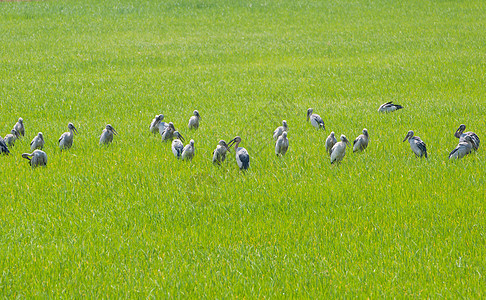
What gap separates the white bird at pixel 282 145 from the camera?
906 centimetres

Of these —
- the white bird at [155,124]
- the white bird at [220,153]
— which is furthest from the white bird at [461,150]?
the white bird at [155,124]

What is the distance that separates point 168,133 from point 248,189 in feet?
11.0

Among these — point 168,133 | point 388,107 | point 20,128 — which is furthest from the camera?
point 388,107

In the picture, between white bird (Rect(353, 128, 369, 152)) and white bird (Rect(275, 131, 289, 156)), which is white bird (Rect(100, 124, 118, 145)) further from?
white bird (Rect(353, 128, 369, 152))

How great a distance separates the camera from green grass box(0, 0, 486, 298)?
527 centimetres

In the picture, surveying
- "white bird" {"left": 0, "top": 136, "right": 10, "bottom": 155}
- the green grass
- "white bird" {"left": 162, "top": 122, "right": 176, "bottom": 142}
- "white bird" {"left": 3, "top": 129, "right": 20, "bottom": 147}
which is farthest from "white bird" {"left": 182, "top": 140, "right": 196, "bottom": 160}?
"white bird" {"left": 3, "top": 129, "right": 20, "bottom": 147}

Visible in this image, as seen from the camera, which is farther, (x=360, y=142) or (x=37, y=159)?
(x=360, y=142)

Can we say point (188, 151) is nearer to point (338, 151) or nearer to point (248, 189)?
point (248, 189)

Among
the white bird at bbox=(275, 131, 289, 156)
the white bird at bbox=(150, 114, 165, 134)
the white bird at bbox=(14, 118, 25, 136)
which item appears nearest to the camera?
the white bird at bbox=(275, 131, 289, 156)

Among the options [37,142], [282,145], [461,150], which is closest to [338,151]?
[282,145]

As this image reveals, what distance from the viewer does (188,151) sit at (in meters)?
8.97

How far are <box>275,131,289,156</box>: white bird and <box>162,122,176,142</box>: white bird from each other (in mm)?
2481

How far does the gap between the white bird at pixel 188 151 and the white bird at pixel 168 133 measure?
133cm

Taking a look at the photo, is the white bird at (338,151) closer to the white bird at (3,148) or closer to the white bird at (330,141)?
the white bird at (330,141)
